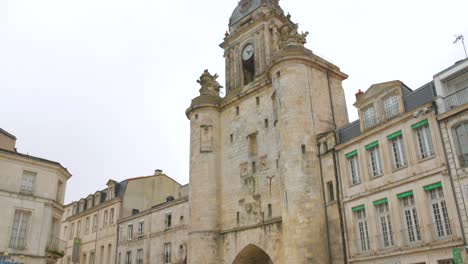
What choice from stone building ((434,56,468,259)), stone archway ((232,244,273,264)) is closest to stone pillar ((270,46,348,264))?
stone archway ((232,244,273,264))

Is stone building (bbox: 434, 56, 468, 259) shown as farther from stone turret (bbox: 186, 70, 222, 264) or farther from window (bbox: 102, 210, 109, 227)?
window (bbox: 102, 210, 109, 227)

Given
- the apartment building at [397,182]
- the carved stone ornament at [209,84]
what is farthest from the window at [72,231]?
the apartment building at [397,182]

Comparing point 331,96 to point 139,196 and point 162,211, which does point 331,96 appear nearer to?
point 162,211

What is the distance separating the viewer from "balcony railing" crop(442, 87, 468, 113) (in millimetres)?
14453

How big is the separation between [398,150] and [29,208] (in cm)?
1714

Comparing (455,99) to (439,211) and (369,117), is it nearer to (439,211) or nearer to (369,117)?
(439,211)

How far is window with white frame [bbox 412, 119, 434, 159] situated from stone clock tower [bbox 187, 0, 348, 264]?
4.76m

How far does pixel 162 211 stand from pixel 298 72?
14.4 m

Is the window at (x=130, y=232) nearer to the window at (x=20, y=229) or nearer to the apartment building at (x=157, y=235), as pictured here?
the apartment building at (x=157, y=235)

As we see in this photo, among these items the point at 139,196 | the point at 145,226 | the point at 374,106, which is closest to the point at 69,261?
the point at 139,196

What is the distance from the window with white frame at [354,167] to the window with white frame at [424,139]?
3.01 m

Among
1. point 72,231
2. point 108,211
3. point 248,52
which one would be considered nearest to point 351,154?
point 248,52

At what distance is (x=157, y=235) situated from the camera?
101 feet

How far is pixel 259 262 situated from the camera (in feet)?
78.0
